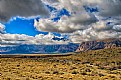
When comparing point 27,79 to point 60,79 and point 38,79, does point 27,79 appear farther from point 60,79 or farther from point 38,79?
point 60,79

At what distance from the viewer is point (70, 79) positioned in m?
41.2

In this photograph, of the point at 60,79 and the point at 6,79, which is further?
the point at 60,79

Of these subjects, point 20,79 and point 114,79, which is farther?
point 114,79

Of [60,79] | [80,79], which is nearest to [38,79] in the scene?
[60,79]

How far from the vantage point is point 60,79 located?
4094cm

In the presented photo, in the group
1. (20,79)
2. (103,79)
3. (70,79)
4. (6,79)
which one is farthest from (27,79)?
(103,79)

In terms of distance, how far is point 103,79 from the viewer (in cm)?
4231

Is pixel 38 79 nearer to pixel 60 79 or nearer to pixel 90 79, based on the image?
pixel 60 79

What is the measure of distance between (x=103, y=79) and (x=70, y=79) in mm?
6411

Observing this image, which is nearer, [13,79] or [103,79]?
[13,79]

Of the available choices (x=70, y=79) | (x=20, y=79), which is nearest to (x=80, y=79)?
(x=70, y=79)

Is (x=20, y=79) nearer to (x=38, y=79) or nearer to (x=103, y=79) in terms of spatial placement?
(x=38, y=79)

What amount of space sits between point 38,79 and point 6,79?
597 cm

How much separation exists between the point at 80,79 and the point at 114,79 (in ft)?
22.1
